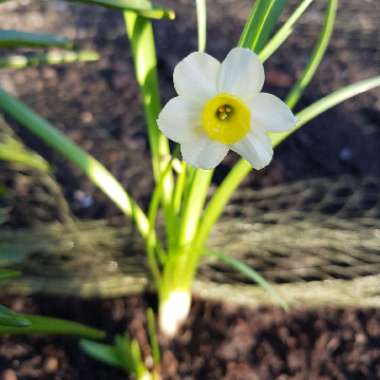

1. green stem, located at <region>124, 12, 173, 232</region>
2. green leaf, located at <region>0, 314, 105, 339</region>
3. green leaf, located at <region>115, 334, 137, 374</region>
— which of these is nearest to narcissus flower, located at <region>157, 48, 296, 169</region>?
green stem, located at <region>124, 12, 173, 232</region>

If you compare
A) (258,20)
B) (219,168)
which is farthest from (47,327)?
(219,168)

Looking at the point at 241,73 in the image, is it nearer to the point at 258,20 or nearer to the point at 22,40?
the point at 258,20

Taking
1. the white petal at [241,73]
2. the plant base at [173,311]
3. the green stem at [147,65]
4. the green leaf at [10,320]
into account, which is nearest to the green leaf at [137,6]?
the green stem at [147,65]

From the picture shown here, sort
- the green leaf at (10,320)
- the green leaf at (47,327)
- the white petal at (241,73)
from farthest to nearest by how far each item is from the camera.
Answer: the green leaf at (47,327) < the green leaf at (10,320) < the white petal at (241,73)

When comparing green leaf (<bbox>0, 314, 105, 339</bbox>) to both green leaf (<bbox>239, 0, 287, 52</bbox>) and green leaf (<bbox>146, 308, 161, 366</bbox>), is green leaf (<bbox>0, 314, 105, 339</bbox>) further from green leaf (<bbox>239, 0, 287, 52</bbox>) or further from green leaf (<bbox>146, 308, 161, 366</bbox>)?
green leaf (<bbox>239, 0, 287, 52</bbox>)

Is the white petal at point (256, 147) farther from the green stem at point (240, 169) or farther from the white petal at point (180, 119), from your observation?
the green stem at point (240, 169)

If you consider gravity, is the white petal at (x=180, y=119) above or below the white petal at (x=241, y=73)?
below

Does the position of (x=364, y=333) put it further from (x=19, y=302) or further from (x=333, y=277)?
(x=19, y=302)
